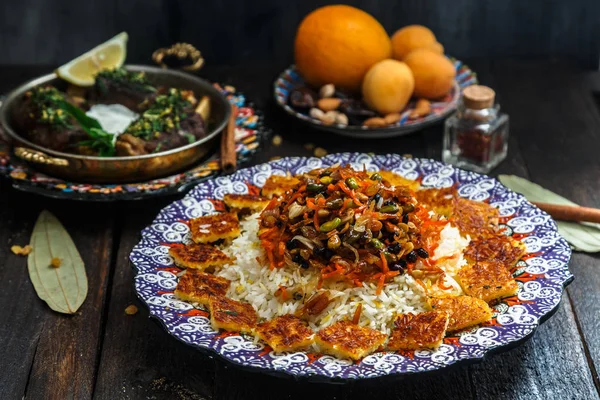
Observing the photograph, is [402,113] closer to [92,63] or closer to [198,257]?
[92,63]

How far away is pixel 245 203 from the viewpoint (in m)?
2.97

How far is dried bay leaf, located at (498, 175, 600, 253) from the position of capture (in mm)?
3109

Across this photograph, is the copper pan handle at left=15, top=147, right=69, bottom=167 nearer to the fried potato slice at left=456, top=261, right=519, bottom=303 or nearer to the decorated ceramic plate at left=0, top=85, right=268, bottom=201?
the decorated ceramic plate at left=0, top=85, right=268, bottom=201

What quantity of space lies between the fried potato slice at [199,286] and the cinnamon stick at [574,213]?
1353mm

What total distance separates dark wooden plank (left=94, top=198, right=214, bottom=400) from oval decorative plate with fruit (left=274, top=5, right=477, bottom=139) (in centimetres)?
142

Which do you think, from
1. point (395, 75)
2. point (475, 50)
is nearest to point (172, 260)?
point (395, 75)

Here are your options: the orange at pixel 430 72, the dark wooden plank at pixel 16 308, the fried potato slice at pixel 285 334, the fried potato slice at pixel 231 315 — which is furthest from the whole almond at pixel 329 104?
the fried potato slice at pixel 285 334

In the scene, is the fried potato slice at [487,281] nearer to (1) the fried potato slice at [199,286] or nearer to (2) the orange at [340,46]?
(1) the fried potato slice at [199,286]

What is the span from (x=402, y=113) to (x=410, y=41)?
43 centimetres

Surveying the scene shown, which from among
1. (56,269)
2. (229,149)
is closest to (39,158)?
(56,269)

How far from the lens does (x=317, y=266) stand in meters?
2.50

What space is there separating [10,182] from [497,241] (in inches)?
80.8

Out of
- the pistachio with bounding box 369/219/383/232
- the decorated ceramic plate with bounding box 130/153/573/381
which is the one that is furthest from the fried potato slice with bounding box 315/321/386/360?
the pistachio with bounding box 369/219/383/232

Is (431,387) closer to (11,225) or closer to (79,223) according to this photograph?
(79,223)
